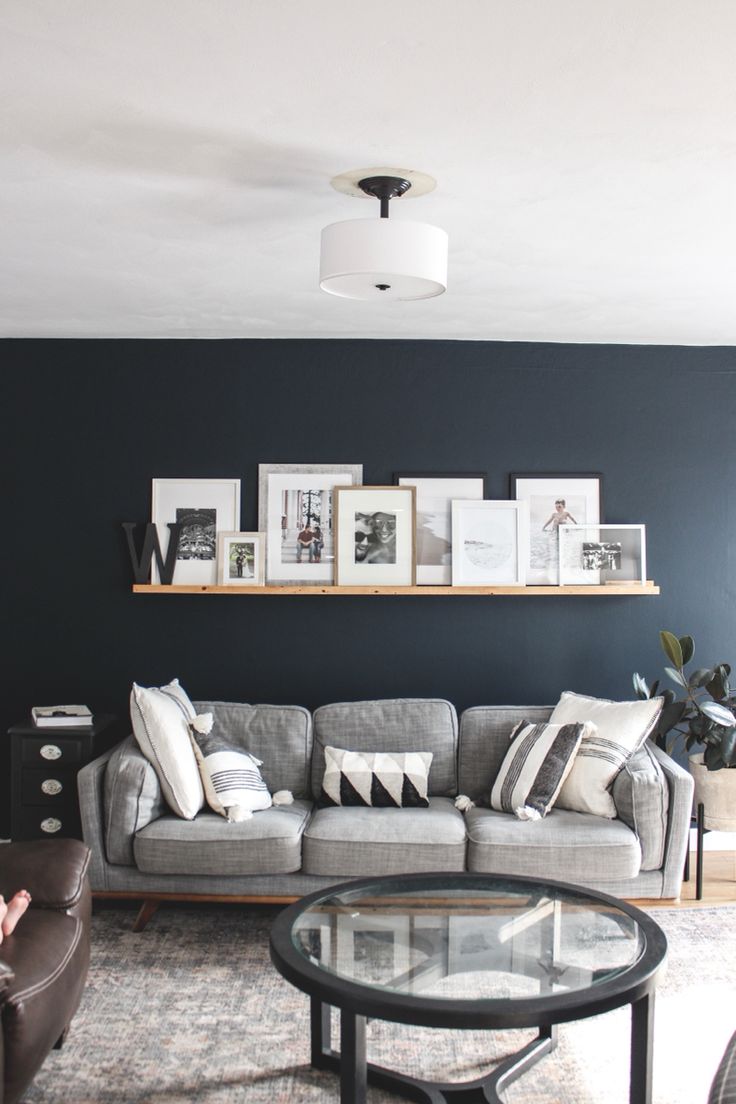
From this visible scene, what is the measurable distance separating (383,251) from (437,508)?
222 cm

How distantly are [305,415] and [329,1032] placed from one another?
2890 mm

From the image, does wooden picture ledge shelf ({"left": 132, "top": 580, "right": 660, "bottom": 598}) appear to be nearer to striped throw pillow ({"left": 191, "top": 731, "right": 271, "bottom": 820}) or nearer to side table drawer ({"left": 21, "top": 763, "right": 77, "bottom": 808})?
striped throw pillow ({"left": 191, "top": 731, "right": 271, "bottom": 820})

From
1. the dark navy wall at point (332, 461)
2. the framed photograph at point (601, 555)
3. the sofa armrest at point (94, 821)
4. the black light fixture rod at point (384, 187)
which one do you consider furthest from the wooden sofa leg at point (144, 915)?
the black light fixture rod at point (384, 187)

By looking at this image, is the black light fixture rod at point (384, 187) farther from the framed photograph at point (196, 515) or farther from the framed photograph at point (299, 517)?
the framed photograph at point (196, 515)

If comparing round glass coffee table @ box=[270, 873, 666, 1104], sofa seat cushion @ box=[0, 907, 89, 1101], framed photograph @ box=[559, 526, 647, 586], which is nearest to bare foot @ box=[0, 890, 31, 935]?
sofa seat cushion @ box=[0, 907, 89, 1101]

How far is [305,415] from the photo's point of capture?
508cm

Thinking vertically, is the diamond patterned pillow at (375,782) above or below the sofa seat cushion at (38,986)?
above

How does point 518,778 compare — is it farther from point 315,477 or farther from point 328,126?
point 328,126

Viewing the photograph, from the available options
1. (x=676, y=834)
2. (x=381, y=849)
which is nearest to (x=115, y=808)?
(x=381, y=849)

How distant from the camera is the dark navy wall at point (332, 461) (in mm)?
5062

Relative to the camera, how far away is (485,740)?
4645 millimetres

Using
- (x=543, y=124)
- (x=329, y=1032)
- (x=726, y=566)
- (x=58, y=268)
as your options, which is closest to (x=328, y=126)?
(x=543, y=124)

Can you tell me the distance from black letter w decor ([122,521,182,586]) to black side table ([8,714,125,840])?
0.82 meters

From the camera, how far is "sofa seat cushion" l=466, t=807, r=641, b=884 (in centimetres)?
395
